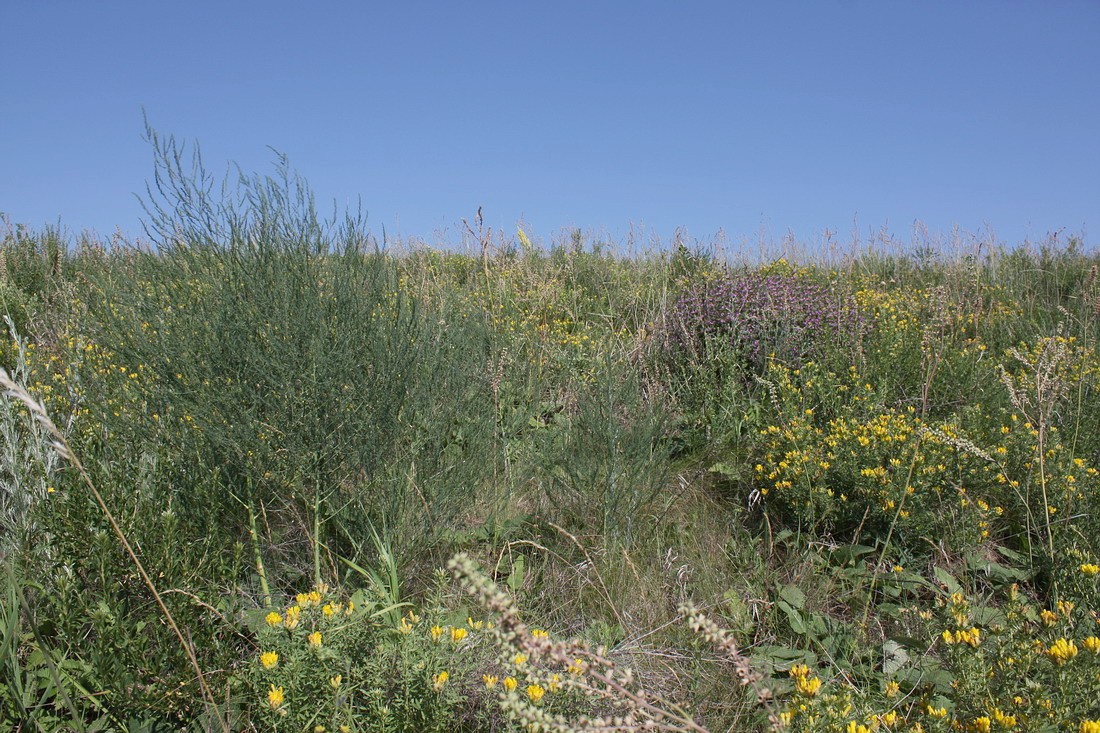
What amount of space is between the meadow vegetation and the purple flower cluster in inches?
14.2

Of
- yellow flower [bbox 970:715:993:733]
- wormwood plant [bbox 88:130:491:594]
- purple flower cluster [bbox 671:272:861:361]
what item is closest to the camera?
yellow flower [bbox 970:715:993:733]

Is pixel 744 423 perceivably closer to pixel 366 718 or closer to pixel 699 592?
pixel 699 592

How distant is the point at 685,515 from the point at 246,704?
1991mm

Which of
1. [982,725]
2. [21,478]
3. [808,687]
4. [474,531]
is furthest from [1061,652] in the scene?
[21,478]

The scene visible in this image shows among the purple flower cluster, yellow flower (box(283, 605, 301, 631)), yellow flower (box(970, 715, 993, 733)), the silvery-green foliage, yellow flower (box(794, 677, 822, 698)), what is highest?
the purple flower cluster

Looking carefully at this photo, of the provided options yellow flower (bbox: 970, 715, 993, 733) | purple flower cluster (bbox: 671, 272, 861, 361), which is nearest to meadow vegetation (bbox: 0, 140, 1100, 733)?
yellow flower (bbox: 970, 715, 993, 733)

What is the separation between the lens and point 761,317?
15.0ft

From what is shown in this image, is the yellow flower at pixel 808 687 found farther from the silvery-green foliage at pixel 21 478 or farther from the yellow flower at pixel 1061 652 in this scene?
the silvery-green foliage at pixel 21 478

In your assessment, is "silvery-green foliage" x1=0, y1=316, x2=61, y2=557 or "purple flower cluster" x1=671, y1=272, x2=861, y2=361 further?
"purple flower cluster" x1=671, y1=272, x2=861, y2=361

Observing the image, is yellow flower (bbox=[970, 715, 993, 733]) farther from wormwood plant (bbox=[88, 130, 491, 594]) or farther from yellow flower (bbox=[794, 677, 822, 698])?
wormwood plant (bbox=[88, 130, 491, 594])

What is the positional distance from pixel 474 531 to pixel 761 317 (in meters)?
2.59

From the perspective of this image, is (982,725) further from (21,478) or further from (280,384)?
(21,478)

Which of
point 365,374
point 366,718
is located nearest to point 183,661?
point 366,718

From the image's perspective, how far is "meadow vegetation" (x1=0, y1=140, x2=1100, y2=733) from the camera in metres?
1.71
